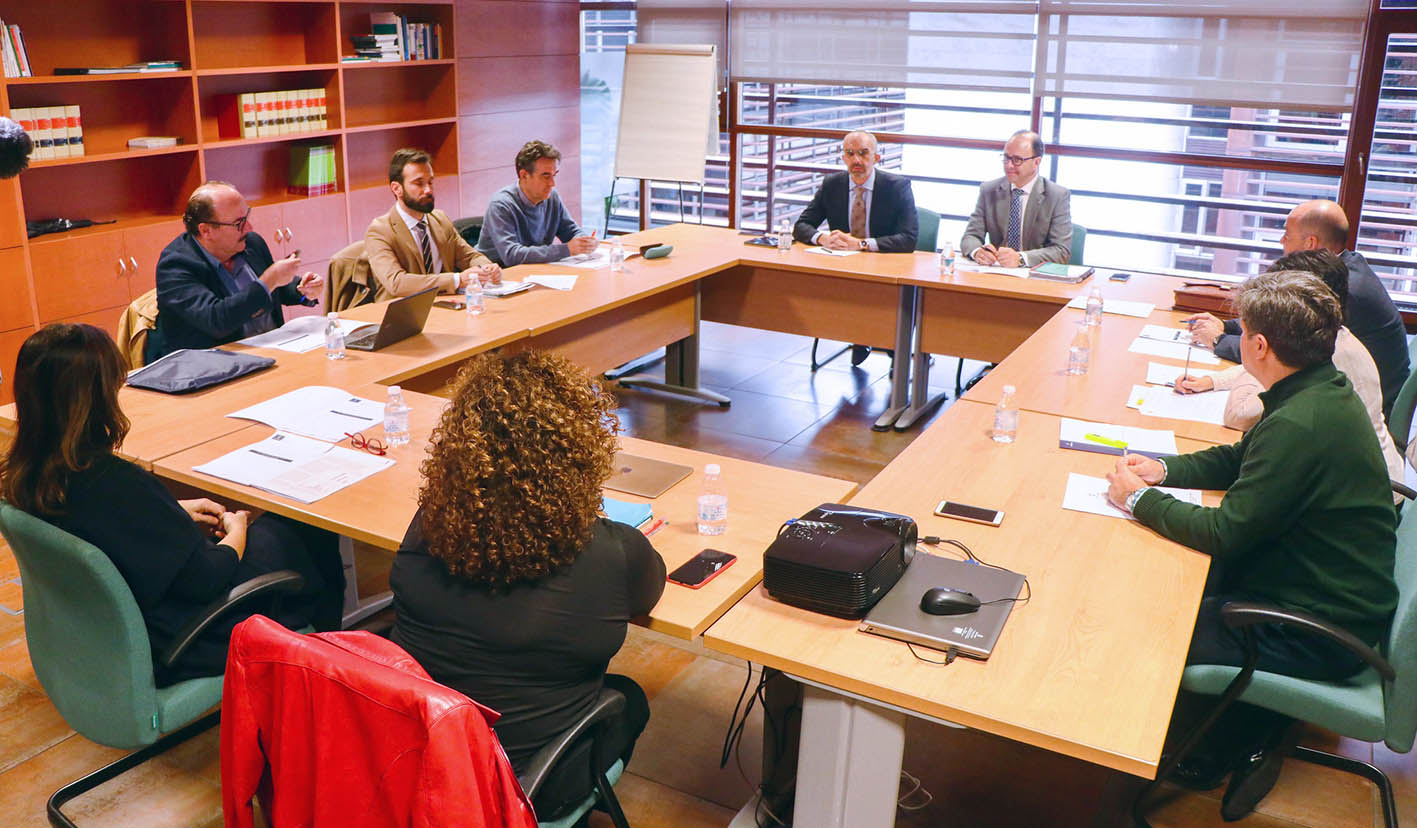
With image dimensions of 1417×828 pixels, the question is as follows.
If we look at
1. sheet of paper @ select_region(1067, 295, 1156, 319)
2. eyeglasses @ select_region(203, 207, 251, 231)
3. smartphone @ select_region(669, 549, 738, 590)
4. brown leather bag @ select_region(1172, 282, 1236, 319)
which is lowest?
smartphone @ select_region(669, 549, 738, 590)

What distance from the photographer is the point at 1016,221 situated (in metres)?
5.90

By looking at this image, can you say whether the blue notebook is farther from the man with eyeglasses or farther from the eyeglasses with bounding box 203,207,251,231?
the eyeglasses with bounding box 203,207,251,231

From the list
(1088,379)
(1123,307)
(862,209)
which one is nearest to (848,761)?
(1088,379)

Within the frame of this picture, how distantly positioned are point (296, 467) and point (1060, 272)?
12.3 feet

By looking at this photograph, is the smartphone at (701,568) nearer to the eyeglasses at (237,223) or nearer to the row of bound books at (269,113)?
the eyeglasses at (237,223)

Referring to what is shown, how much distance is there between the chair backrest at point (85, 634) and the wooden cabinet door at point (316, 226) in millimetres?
4498

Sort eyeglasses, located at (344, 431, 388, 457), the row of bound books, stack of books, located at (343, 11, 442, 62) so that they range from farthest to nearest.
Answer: stack of books, located at (343, 11, 442, 62) < the row of bound books < eyeglasses, located at (344, 431, 388, 457)

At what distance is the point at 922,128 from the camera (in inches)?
307

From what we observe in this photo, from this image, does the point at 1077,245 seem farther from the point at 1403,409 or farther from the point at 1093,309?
the point at 1403,409

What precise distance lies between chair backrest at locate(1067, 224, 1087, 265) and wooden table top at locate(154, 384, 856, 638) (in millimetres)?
3389

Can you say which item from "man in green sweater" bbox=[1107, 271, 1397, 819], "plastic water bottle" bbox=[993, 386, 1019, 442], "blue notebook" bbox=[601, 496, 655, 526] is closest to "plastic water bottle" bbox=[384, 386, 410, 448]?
Answer: "blue notebook" bbox=[601, 496, 655, 526]

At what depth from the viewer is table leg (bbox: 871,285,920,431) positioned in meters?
5.60

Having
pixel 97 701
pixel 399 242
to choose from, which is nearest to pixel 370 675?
pixel 97 701

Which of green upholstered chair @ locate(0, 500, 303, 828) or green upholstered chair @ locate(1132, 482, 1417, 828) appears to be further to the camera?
green upholstered chair @ locate(1132, 482, 1417, 828)
